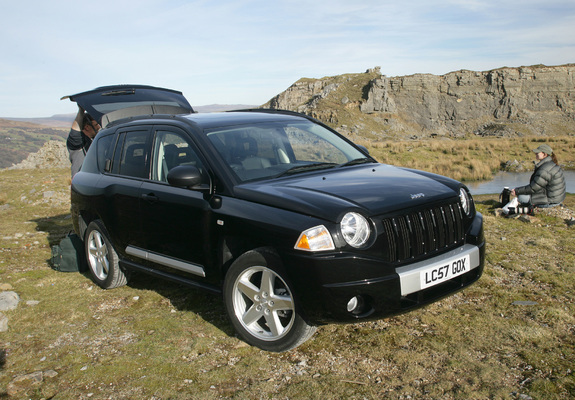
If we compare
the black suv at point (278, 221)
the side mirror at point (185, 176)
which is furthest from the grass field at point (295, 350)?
the side mirror at point (185, 176)

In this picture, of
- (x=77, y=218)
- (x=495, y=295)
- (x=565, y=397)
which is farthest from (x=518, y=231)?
(x=77, y=218)

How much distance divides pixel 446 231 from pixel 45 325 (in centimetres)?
379

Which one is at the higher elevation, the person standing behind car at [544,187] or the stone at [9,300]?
the person standing behind car at [544,187]

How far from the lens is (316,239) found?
3.36m

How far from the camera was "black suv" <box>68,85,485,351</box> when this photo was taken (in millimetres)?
3393

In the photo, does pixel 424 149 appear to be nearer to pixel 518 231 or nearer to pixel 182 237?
pixel 518 231

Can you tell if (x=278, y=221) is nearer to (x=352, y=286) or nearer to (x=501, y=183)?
(x=352, y=286)

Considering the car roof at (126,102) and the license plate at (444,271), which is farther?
the car roof at (126,102)

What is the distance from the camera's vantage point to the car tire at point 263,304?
3578mm

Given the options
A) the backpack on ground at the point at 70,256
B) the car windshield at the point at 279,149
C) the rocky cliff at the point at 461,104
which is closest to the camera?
the car windshield at the point at 279,149

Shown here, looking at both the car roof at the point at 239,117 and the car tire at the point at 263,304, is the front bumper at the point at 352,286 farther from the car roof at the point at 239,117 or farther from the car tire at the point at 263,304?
the car roof at the point at 239,117

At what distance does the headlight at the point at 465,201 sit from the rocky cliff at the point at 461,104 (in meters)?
68.7

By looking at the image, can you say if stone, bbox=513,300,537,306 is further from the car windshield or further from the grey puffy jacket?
the grey puffy jacket

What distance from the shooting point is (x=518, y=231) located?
749 cm
